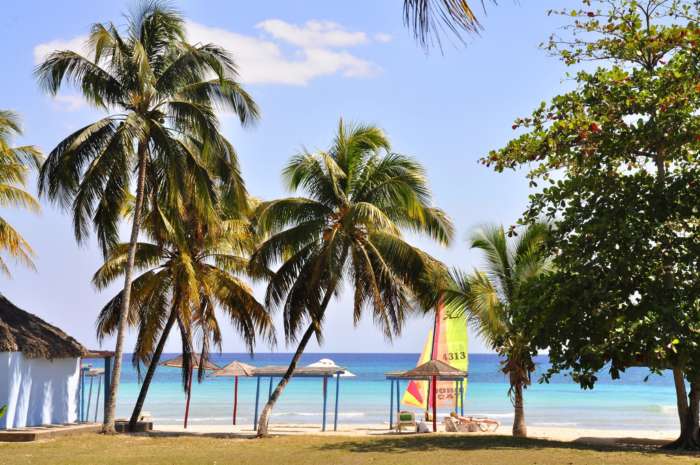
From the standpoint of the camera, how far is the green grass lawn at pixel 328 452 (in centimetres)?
1345

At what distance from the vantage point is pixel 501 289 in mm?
20422

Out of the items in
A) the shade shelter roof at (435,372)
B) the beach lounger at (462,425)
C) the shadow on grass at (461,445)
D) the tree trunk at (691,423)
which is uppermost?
the shade shelter roof at (435,372)

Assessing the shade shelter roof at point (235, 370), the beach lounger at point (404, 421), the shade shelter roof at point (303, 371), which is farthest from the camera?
the shade shelter roof at point (235, 370)

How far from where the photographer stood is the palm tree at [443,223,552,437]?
1862 cm

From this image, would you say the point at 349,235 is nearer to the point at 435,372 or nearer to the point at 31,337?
the point at 435,372

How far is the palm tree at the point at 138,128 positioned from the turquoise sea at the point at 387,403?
20.3m

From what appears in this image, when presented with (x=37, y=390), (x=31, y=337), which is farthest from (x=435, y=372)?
(x=31, y=337)

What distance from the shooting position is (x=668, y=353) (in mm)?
14188

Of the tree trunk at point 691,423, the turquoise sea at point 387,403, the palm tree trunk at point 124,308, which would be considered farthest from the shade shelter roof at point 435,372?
the turquoise sea at point 387,403

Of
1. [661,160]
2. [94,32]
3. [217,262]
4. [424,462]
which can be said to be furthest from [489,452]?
[94,32]

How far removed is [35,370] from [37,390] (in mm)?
483

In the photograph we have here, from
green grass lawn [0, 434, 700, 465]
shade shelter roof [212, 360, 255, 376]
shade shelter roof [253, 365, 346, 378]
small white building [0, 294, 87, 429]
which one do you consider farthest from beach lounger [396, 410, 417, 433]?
small white building [0, 294, 87, 429]

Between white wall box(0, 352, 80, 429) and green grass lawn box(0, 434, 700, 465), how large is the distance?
1800mm

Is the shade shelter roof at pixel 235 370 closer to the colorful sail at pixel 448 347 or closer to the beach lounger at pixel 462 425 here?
the colorful sail at pixel 448 347
